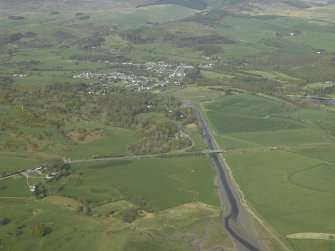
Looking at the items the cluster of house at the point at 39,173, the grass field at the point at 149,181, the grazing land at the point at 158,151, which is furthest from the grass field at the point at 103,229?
the cluster of house at the point at 39,173

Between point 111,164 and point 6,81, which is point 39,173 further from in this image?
point 6,81

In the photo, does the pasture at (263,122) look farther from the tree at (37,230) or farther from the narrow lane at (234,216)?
the tree at (37,230)

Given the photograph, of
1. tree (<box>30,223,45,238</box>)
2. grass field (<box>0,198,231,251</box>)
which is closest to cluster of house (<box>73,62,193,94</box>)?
grass field (<box>0,198,231,251</box>)

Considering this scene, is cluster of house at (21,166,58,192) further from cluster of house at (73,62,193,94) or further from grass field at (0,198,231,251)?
cluster of house at (73,62,193,94)

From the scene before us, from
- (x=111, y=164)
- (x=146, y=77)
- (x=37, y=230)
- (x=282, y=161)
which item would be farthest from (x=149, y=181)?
(x=146, y=77)

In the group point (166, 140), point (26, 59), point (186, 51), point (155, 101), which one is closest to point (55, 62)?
point (26, 59)

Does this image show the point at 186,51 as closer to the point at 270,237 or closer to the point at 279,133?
the point at 279,133

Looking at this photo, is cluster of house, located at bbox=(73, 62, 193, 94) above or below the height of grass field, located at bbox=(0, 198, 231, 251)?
below
